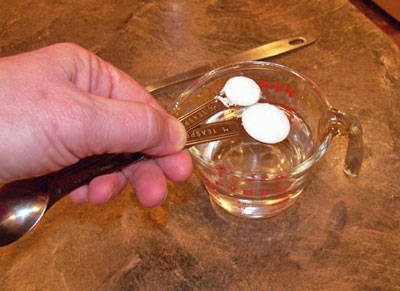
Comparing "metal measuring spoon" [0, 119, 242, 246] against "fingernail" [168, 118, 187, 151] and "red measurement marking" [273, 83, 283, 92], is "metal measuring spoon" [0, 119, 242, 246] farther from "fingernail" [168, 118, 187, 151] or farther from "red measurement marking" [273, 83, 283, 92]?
"red measurement marking" [273, 83, 283, 92]

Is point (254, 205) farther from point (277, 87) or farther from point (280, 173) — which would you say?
point (277, 87)

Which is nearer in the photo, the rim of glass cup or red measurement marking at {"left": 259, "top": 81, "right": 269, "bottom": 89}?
the rim of glass cup

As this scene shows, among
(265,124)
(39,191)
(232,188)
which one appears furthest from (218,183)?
(39,191)

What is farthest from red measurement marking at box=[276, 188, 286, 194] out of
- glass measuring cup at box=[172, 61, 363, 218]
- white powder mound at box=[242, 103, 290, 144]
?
white powder mound at box=[242, 103, 290, 144]

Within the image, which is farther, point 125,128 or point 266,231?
point 266,231

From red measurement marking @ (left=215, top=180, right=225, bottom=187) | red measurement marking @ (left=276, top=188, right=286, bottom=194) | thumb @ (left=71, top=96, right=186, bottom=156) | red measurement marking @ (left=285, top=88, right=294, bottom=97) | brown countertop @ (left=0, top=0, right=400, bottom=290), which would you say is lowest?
brown countertop @ (left=0, top=0, right=400, bottom=290)

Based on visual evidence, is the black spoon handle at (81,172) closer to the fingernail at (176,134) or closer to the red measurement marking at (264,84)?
the fingernail at (176,134)

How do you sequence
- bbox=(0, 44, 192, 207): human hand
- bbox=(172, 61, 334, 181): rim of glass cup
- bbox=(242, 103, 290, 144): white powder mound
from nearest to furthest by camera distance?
1. bbox=(0, 44, 192, 207): human hand
2. bbox=(172, 61, 334, 181): rim of glass cup
3. bbox=(242, 103, 290, 144): white powder mound
